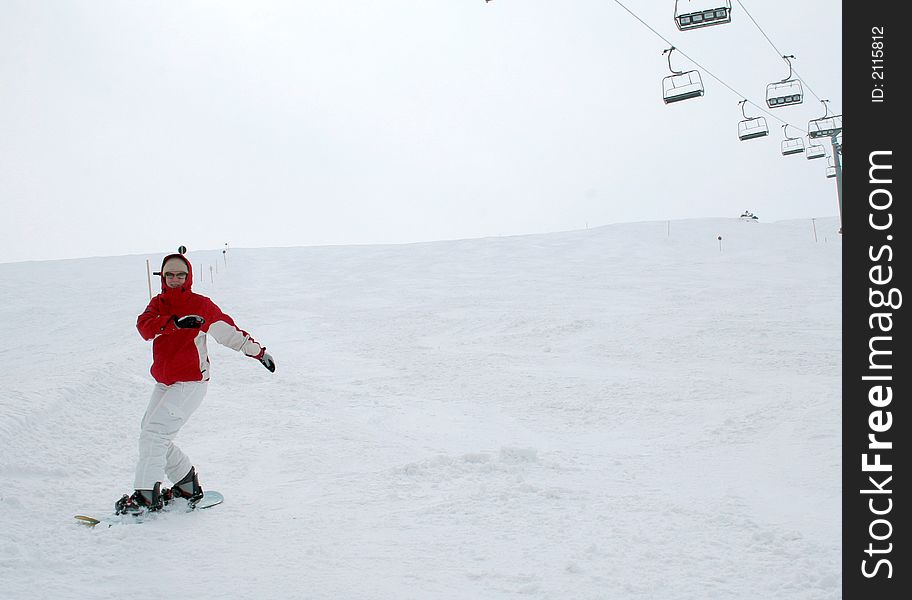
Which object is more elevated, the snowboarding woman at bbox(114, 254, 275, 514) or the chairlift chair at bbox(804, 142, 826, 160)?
the chairlift chair at bbox(804, 142, 826, 160)

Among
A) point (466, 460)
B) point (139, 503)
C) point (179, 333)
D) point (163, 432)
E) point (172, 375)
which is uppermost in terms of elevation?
point (179, 333)

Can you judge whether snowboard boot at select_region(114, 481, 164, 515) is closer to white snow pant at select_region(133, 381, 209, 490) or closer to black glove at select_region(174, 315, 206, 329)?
white snow pant at select_region(133, 381, 209, 490)

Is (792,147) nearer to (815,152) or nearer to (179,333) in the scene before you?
(815,152)

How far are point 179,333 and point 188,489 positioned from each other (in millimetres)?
1109

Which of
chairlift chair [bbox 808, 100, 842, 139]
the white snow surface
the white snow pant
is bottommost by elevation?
the white snow surface

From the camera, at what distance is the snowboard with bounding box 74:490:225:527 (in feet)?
14.3

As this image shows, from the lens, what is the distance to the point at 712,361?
36.4 feet

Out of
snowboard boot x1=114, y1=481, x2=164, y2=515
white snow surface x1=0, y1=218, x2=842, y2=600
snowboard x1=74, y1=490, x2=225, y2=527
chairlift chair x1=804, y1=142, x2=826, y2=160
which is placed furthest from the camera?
chairlift chair x1=804, y1=142, x2=826, y2=160
